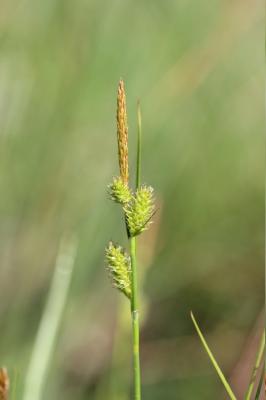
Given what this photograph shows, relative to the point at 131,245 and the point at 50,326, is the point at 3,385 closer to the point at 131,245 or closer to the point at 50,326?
the point at 131,245

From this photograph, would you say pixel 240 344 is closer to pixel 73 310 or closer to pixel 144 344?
pixel 144 344

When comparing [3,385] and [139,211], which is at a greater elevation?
[139,211]

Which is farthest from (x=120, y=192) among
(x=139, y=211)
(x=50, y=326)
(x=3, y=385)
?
(x=50, y=326)

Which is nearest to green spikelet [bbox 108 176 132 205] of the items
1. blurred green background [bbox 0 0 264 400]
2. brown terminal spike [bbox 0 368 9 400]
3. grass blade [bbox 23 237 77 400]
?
brown terminal spike [bbox 0 368 9 400]

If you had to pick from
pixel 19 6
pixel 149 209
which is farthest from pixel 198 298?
pixel 149 209

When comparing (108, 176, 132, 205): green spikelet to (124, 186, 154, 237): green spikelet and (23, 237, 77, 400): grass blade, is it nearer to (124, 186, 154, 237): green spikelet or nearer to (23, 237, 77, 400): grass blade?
(124, 186, 154, 237): green spikelet
